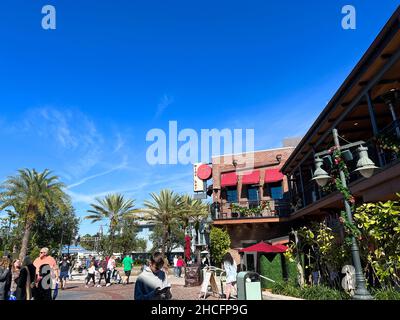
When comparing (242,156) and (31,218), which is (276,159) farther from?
(31,218)

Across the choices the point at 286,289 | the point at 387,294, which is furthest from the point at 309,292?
the point at 387,294

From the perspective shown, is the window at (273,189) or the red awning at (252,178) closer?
the red awning at (252,178)

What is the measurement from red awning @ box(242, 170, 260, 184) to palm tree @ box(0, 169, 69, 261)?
1649cm

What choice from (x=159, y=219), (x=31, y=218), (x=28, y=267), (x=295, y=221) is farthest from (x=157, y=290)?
(x=159, y=219)

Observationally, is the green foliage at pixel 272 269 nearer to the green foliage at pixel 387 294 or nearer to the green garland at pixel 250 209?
the green garland at pixel 250 209

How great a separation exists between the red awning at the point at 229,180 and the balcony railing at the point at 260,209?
2.07 m

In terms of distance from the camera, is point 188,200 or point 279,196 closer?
point 279,196

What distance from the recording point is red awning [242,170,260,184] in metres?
22.2

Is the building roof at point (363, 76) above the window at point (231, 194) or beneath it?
above

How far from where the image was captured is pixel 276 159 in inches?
911

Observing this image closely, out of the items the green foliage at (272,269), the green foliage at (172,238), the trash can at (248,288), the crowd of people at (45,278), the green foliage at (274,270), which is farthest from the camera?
the green foliage at (172,238)

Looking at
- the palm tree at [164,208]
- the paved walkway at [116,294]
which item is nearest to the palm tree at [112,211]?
the palm tree at [164,208]

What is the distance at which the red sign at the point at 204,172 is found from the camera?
87.2 ft
